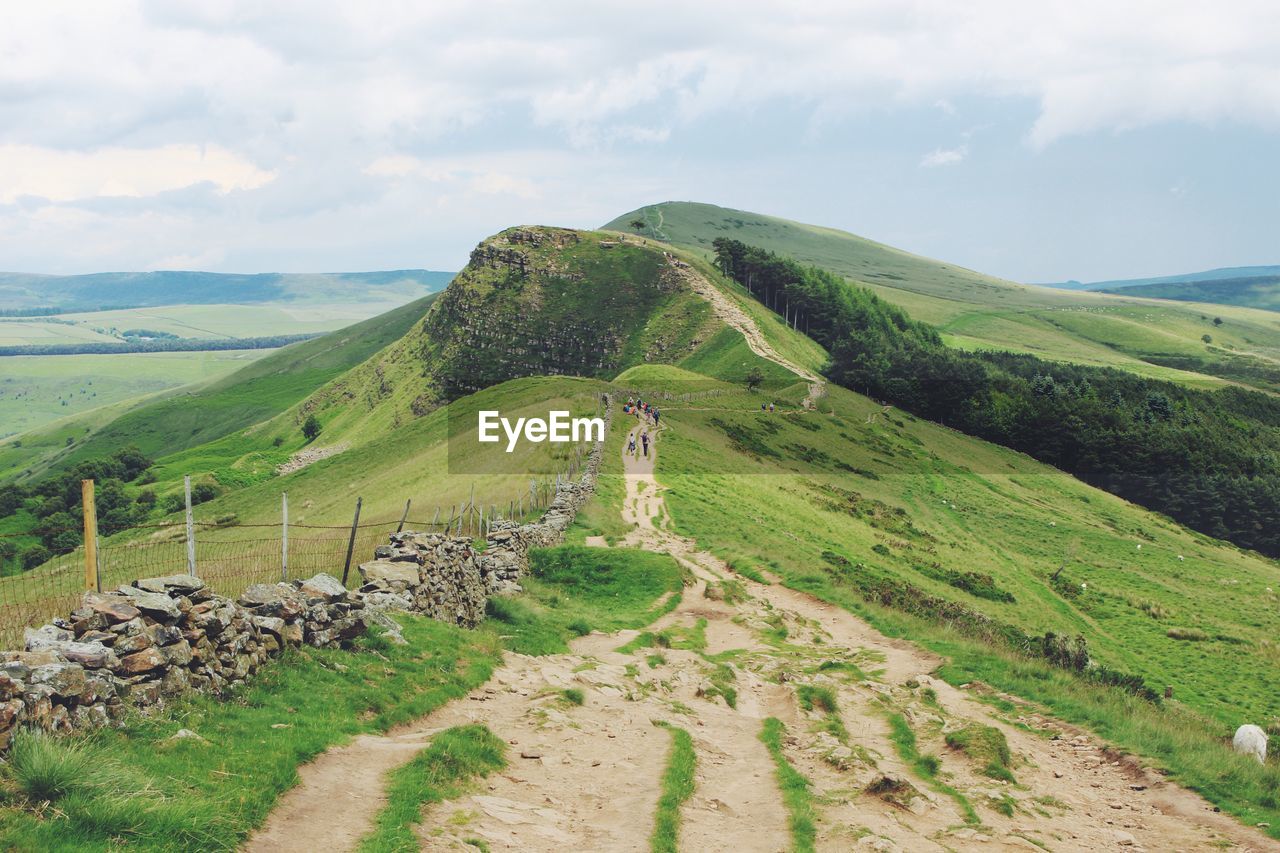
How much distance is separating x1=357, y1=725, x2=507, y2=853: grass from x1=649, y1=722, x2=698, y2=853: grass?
321 cm

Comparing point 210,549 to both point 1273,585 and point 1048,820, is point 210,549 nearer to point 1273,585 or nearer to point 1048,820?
point 1048,820

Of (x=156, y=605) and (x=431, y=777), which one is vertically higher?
(x=156, y=605)

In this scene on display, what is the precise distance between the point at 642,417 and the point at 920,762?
67.7m

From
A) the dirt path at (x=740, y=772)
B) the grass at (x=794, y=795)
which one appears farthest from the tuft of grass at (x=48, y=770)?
the grass at (x=794, y=795)

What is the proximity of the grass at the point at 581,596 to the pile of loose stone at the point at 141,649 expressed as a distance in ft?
29.4

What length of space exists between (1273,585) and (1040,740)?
7375 centimetres

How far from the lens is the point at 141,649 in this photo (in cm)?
1389

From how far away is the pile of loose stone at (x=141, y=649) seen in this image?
11.9 meters

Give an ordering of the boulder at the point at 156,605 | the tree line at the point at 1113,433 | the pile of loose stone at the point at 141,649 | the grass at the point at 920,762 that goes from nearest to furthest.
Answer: the pile of loose stone at the point at 141,649
the boulder at the point at 156,605
the grass at the point at 920,762
the tree line at the point at 1113,433

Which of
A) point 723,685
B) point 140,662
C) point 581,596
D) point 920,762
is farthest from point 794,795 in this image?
point 581,596

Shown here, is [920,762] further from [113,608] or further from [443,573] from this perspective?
[113,608]

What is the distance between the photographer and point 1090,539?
270 ft

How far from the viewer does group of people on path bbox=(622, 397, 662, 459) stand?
70562 millimetres

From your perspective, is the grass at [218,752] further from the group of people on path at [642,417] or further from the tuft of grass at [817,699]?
the group of people on path at [642,417]
